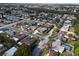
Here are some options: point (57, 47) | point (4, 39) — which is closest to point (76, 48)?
Result: point (57, 47)

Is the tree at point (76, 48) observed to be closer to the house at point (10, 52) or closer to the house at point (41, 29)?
the house at point (41, 29)

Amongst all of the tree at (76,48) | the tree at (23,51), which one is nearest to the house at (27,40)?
the tree at (23,51)

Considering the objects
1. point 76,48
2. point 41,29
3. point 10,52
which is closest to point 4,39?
point 10,52

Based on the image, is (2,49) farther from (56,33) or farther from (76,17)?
(76,17)

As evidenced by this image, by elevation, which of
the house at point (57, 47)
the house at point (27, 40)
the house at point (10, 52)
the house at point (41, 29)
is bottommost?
the house at point (10, 52)

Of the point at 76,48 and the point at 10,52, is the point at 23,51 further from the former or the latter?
the point at 76,48

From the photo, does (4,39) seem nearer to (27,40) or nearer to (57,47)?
(27,40)

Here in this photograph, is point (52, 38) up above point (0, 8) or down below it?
below

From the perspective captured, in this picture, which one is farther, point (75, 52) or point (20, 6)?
point (20, 6)

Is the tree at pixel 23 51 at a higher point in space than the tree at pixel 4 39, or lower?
lower

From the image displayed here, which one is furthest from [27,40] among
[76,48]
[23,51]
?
[76,48]

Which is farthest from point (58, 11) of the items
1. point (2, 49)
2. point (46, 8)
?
point (2, 49)
